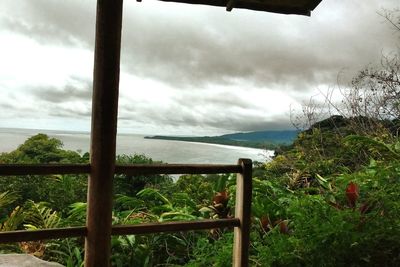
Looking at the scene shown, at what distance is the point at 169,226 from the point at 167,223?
0.02 m

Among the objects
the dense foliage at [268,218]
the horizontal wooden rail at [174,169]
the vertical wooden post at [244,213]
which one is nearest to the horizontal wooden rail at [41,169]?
the horizontal wooden rail at [174,169]

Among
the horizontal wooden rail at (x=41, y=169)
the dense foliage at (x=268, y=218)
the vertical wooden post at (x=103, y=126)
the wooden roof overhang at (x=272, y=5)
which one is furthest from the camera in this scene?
the dense foliage at (x=268, y=218)

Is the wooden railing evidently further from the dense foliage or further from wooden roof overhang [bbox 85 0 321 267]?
the dense foliage

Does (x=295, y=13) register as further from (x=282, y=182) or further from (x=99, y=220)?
(x=282, y=182)

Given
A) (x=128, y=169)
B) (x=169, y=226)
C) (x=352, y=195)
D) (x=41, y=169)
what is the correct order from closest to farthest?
1. (x=41, y=169)
2. (x=128, y=169)
3. (x=169, y=226)
4. (x=352, y=195)

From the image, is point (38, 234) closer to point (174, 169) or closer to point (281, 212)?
point (174, 169)

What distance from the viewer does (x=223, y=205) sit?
146 inches

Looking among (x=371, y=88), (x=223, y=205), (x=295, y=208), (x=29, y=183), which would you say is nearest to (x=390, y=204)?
(x=295, y=208)

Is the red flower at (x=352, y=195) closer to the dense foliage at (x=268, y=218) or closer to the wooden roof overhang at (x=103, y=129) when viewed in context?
the dense foliage at (x=268, y=218)

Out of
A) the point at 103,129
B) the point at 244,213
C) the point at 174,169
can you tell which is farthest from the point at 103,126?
the point at 244,213

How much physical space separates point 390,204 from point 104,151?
2036 mm

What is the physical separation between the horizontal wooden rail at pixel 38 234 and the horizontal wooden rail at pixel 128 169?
27cm

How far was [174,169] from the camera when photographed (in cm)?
227

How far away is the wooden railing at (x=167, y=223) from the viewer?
1972 millimetres
